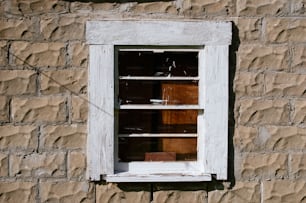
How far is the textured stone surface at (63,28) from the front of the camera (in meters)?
4.59

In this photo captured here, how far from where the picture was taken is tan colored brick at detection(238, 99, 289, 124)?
473 centimetres

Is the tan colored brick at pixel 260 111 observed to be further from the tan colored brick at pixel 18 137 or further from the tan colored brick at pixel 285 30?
the tan colored brick at pixel 18 137

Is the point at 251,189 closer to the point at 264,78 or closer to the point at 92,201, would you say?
the point at 264,78

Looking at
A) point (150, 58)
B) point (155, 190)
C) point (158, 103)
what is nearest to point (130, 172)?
point (155, 190)

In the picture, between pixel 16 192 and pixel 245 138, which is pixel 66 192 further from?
pixel 245 138

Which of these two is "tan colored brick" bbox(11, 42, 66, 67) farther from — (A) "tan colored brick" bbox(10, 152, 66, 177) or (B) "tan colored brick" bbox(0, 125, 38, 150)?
(A) "tan colored brick" bbox(10, 152, 66, 177)

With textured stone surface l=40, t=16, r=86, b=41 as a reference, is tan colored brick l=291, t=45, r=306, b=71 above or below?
below

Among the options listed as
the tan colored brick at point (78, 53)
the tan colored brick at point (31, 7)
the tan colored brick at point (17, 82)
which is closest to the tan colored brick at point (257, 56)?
the tan colored brick at point (78, 53)

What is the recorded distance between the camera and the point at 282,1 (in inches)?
186

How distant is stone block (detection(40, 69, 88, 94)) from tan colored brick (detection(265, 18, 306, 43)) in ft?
5.36

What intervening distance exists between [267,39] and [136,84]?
1200mm

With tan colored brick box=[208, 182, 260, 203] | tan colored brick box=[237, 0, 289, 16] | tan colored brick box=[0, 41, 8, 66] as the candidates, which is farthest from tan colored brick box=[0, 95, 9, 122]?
tan colored brick box=[237, 0, 289, 16]

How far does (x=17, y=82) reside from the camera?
4586 mm

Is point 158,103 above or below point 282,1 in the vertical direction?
below
